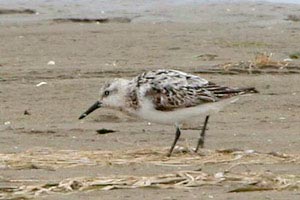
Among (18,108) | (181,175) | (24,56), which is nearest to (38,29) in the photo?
(24,56)

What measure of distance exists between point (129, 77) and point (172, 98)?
3895 mm

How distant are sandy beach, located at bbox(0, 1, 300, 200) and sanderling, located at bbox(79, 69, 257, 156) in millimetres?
307

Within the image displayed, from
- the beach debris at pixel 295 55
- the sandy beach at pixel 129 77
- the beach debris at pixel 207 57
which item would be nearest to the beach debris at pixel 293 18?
the sandy beach at pixel 129 77

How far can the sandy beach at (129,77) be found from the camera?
8711mm

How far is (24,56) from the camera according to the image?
15.0 meters

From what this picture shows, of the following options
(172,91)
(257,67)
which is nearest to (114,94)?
(172,91)

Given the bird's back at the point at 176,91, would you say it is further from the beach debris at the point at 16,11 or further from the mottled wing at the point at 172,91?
the beach debris at the point at 16,11

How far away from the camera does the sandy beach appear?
8711mm

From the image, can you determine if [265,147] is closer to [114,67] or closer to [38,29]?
[114,67]

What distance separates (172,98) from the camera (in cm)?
951

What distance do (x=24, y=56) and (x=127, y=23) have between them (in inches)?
142

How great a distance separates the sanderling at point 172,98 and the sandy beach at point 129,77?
307 mm

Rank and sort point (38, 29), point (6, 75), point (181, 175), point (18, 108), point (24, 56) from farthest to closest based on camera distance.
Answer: point (38, 29) → point (24, 56) → point (6, 75) → point (18, 108) → point (181, 175)

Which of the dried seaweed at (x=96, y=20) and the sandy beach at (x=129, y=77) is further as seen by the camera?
the dried seaweed at (x=96, y=20)
